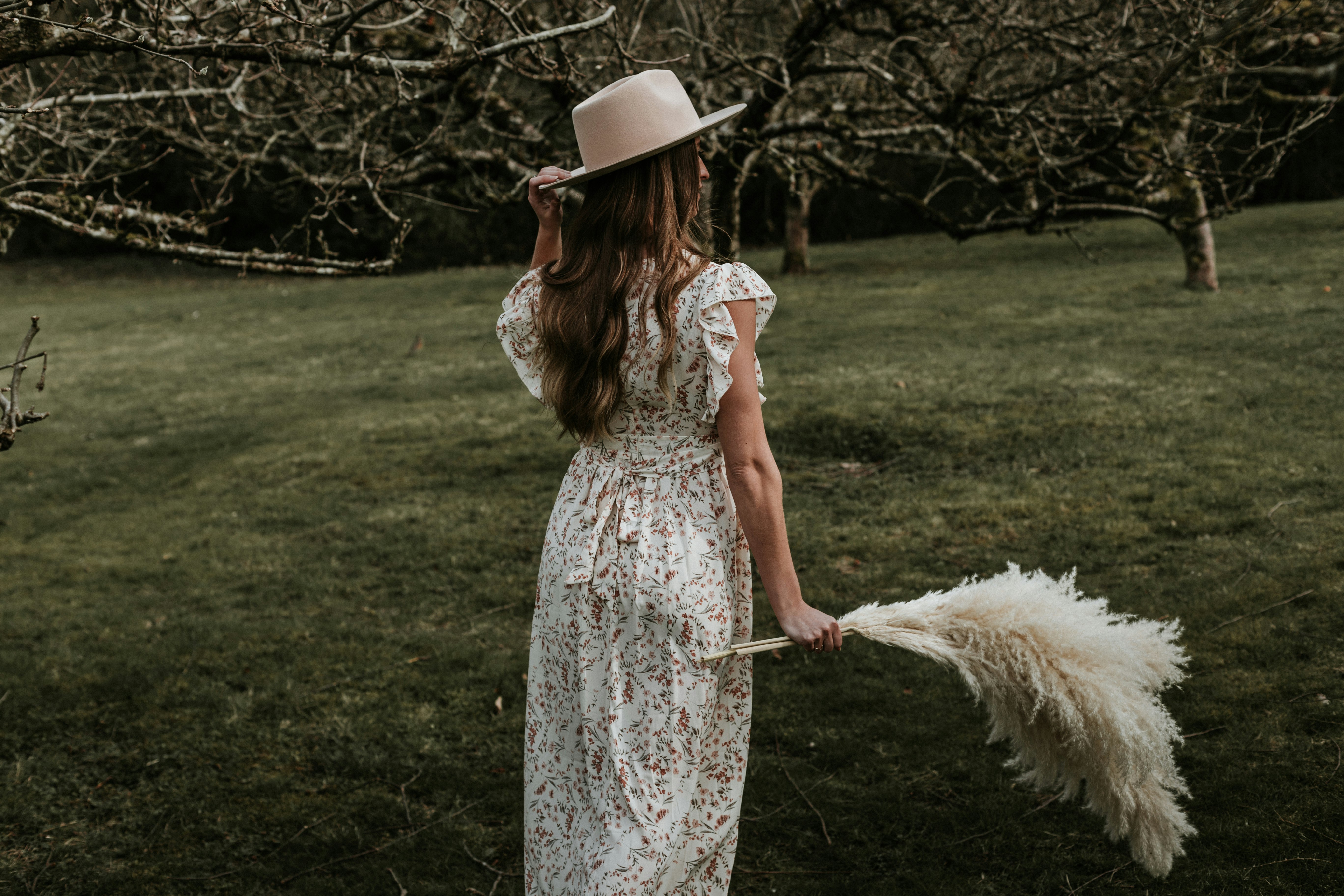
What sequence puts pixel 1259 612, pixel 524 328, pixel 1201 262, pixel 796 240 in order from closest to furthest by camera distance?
pixel 524 328
pixel 1259 612
pixel 1201 262
pixel 796 240

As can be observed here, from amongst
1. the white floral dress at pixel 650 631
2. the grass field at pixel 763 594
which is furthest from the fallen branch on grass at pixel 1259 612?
the white floral dress at pixel 650 631

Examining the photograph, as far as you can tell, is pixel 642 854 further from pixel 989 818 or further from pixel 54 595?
pixel 54 595

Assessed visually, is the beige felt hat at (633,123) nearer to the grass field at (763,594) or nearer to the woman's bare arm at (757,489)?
the woman's bare arm at (757,489)

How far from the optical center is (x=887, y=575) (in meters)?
5.82

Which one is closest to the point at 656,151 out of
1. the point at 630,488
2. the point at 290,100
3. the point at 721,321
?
the point at 721,321

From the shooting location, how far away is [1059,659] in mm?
2688

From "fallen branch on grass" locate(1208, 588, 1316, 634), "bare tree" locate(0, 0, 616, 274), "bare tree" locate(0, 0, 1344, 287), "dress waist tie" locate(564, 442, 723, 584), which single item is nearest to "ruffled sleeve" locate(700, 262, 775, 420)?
"dress waist tie" locate(564, 442, 723, 584)

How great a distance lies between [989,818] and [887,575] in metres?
2.26

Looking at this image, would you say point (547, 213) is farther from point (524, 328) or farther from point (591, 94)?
point (591, 94)

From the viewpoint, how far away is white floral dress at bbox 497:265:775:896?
2.40 m

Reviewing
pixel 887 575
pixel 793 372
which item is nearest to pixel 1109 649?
pixel 887 575

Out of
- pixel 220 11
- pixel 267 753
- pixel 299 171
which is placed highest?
pixel 220 11

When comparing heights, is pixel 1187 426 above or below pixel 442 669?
above

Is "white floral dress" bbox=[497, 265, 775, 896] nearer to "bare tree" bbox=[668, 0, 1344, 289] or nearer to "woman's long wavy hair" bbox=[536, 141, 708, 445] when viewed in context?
"woman's long wavy hair" bbox=[536, 141, 708, 445]
